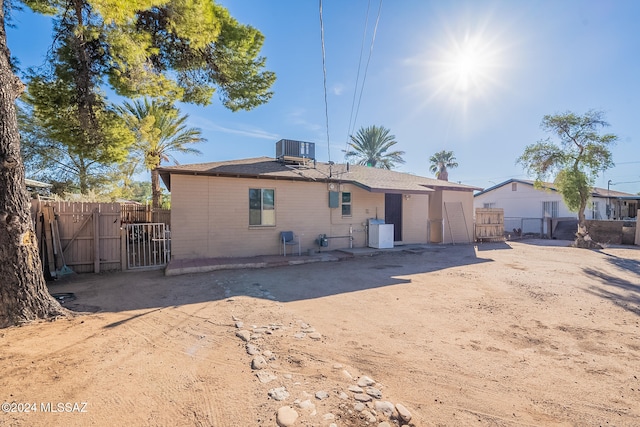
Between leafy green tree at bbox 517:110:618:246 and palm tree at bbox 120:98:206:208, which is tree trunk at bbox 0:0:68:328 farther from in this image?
leafy green tree at bbox 517:110:618:246

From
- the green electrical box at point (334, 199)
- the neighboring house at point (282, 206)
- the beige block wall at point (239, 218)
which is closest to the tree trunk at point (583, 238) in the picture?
the neighboring house at point (282, 206)

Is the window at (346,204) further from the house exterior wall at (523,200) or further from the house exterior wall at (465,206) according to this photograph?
the house exterior wall at (523,200)

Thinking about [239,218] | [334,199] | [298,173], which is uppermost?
[298,173]

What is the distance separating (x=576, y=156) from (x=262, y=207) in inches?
623

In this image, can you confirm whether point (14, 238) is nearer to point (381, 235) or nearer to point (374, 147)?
point (381, 235)

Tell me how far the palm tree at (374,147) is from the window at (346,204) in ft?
52.9

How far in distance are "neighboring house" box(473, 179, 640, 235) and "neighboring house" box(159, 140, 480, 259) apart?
1074cm

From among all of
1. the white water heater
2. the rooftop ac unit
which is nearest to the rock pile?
the white water heater

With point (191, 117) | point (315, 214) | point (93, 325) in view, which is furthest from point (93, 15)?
point (191, 117)

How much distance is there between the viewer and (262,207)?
1009 cm

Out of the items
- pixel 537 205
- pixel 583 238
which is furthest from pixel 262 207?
pixel 537 205

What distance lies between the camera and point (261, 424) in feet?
6.99

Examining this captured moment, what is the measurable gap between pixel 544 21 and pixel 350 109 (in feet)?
21.9

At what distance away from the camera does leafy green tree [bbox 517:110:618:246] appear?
13.2 m
